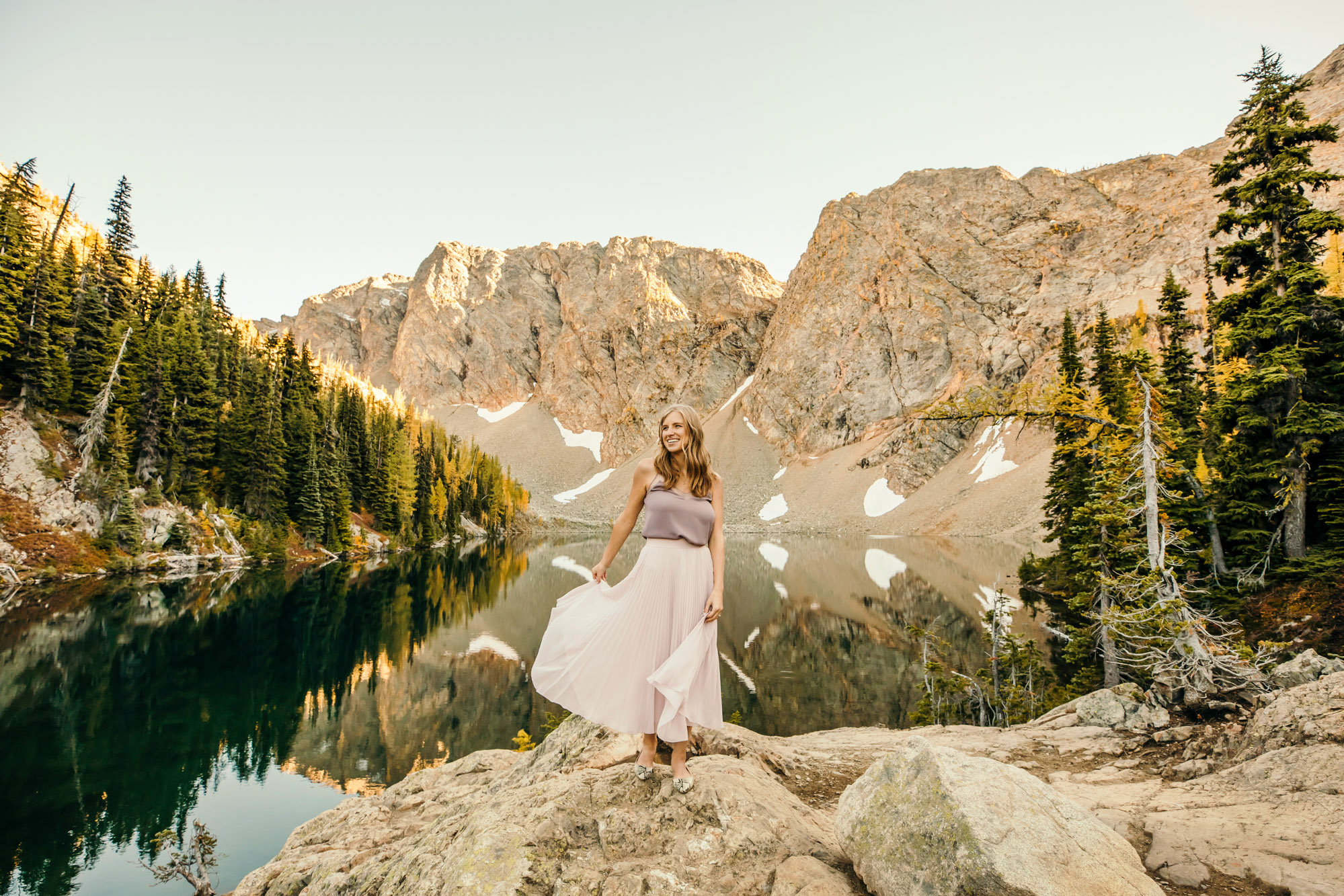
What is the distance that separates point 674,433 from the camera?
4590 millimetres

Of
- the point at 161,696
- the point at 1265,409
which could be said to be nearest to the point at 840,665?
the point at 1265,409

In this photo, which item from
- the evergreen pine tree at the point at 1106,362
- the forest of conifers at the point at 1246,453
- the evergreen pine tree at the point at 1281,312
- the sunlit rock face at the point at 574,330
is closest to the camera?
the forest of conifers at the point at 1246,453

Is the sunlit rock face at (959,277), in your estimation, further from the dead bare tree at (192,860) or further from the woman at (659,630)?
the woman at (659,630)

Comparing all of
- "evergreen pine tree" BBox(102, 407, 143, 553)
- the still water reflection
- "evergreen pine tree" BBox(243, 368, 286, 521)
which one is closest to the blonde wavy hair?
the still water reflection

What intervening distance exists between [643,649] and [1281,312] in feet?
46.1

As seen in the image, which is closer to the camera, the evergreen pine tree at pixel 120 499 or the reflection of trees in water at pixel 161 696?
the reflection of trees in water at pixel 161 696

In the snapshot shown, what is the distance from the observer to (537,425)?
16162cm

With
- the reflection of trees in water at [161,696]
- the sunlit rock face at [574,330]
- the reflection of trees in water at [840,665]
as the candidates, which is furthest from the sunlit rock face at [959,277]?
the reflection of trees in water at [161,696]

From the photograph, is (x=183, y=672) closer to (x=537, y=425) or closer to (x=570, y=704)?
(x=570, y=704)

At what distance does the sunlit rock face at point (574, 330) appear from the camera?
512 ft

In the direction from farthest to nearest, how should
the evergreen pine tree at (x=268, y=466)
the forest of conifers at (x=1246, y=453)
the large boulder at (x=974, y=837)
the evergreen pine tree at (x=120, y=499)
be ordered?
the evergreen pine tree at (x=268, y=466), the evergreen pine tree at (x=120, y=499), the forest of conifers at (x=1246, y=453), the large boulder at (x=974, y=837)

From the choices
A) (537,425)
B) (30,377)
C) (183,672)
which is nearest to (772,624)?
(183,672)

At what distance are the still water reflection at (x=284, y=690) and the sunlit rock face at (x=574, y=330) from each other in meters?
114

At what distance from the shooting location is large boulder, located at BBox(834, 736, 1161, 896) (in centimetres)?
305
